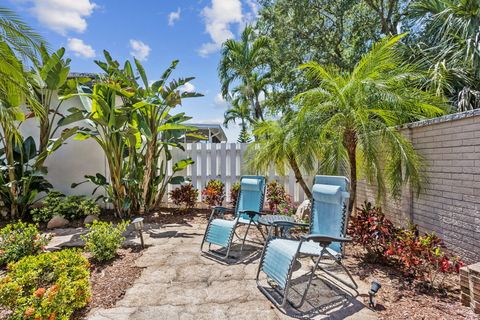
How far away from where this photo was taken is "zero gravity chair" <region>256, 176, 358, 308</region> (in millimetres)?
2787

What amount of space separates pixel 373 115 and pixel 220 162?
4.22 meters

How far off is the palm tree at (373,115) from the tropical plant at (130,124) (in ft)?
9.88

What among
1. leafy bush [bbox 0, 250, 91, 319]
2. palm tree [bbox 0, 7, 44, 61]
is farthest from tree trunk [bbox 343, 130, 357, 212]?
palm tree [bbox 0, 7, 44, 61]

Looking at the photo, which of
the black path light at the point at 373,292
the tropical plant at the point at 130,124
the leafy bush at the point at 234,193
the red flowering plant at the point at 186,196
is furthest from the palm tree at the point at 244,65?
the black path light at the point at 373,292

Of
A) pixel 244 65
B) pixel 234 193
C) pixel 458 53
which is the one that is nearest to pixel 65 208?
pixel 234 193

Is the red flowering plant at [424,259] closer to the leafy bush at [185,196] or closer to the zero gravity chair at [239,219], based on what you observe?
the zero gravity chair at [239,219]

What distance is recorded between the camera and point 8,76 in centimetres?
322

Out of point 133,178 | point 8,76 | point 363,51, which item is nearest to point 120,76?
point 133,178

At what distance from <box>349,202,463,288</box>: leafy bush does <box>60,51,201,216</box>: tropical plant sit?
403cm

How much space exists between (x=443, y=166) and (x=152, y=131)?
5138mm

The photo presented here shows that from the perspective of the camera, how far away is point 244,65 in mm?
15969

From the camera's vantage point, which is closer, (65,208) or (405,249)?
(405,249)

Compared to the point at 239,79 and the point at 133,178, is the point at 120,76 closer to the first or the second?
the point at 133,178

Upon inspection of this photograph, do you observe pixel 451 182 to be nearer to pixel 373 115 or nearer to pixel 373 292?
pixel 373 115
